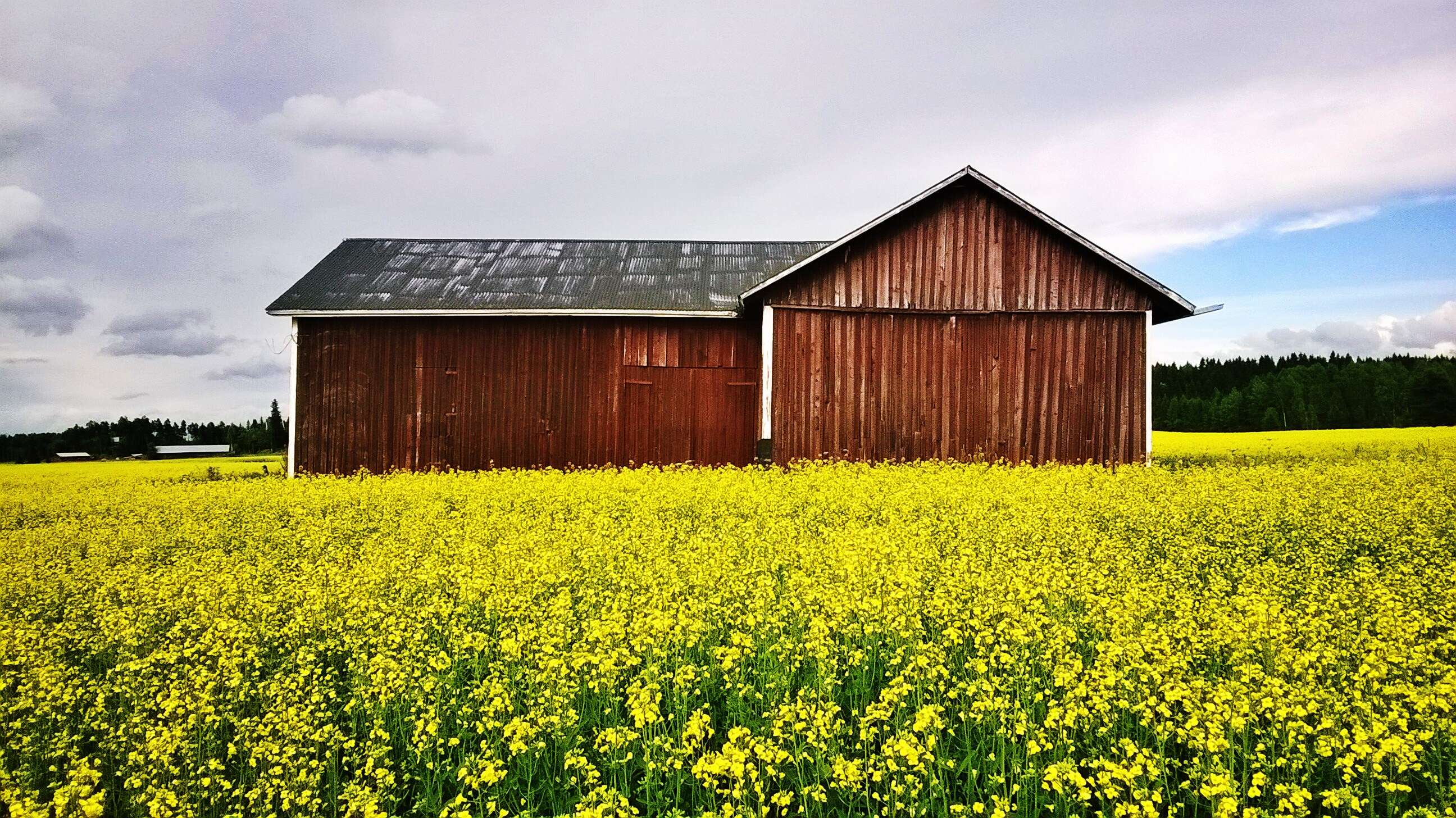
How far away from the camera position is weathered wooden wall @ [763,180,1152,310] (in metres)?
18.5

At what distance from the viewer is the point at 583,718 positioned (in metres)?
5.19

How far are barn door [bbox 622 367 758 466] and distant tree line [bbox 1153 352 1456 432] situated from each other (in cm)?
4992

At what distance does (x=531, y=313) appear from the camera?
65.0ft

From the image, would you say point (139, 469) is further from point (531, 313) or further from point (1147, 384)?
point (1147, 384)

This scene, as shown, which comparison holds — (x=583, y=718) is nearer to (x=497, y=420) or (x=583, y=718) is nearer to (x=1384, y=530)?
(x=1384, y=530)

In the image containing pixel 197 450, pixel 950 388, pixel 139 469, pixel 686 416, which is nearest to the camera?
pixel 950 388

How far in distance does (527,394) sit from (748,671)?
15.4 metres

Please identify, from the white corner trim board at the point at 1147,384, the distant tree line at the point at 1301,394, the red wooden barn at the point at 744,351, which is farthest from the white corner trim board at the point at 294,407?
the distant tree line at the point at 1301,394

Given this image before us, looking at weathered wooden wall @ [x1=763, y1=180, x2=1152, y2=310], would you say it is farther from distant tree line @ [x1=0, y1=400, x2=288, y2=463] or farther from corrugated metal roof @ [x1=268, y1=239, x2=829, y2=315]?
distant tree line @ [x1=0, y1=400, x2=288, y2=463]

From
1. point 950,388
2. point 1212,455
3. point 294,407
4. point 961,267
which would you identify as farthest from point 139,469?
point 1212,455

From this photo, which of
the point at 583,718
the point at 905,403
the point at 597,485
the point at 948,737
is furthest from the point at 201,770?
the point at 905,403

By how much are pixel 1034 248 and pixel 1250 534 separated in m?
9.54

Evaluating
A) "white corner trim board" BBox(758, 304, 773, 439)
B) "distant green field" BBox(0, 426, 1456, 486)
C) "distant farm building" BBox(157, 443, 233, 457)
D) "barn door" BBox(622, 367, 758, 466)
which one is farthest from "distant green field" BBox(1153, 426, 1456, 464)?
"distant farm building" BBox(157, 443, 233, 457)

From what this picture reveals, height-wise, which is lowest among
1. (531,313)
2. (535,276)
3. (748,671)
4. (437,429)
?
(748,671)
